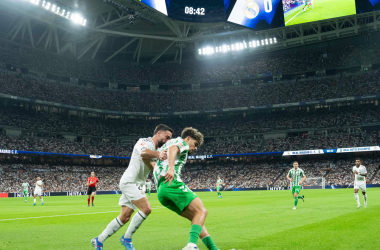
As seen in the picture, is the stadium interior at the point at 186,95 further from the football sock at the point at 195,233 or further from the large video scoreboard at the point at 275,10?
the football sock at the point at 195,233

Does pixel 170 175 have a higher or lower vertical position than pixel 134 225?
higher

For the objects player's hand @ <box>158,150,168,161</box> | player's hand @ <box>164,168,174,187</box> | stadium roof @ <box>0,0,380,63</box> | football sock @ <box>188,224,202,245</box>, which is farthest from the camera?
stadium roof @ <box>0,0,380,63</box>

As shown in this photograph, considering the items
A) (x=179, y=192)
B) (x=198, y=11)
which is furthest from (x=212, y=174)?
(x=179, y=192)

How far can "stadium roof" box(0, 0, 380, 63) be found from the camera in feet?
171

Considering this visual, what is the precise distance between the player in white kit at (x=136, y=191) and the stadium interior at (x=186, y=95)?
1762 inches

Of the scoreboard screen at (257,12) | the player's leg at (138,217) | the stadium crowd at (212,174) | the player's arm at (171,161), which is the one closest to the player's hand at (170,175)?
the player's arm at (171,161)

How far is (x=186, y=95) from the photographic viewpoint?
247 ft

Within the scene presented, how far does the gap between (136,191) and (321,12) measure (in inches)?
1763

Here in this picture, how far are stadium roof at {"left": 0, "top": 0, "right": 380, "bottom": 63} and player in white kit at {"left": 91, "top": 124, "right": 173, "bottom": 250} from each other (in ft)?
144

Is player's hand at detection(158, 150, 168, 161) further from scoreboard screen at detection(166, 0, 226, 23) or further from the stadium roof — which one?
the stadium roof

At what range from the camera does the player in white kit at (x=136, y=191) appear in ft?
23.4

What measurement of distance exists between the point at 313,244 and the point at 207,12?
44910 millimetres

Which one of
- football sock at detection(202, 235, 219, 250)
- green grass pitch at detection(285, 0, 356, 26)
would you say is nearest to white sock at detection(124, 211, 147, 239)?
football sock at detection(202, 235, 219, 250)

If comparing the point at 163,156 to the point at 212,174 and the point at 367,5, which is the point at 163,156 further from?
the point at 212,174
